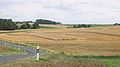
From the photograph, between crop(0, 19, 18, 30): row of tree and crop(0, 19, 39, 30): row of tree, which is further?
crop(0, 19, 39, 30): row of tree

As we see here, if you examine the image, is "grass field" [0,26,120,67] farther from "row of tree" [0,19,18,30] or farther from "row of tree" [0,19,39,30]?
"row of tree" [0,19,39,30]

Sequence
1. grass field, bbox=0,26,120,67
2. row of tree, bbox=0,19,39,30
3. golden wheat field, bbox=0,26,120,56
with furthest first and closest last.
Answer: row of tree, bbox=0,19,39,30 → golden wheat field, bbox=0,26,120,56 → grass field, bbox=0,26,120,67

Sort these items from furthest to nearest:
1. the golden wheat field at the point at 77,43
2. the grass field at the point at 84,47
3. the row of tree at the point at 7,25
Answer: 1. the row of tree at the point at 7,25
2. the golden wheat field at the point at 77,43
3. the grass field at the point at 84,47

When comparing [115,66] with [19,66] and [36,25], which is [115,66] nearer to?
[19,66]

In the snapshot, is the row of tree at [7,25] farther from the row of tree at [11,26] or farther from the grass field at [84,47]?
the grass field at [84,47]

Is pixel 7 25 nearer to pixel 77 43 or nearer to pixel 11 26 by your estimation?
pixel 11 26

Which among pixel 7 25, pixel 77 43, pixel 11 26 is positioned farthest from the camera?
pixel 7 25

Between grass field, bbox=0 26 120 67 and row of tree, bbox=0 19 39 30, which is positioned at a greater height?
grass field, bbox=0 26 120 67

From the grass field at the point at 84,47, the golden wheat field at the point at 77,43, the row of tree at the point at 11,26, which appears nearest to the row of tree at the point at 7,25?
the row of tree at the point at 11,26

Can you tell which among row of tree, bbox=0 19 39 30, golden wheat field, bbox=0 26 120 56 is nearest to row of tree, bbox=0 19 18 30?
row of tree, bbox=0 19 39 30

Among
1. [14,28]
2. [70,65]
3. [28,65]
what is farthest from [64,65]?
[14,28]

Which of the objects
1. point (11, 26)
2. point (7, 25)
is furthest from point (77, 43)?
point (7, 25)

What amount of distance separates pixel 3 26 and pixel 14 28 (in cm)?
667

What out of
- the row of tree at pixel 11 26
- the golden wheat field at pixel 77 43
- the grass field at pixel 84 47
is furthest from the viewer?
the row of tree at pixel 11 26
